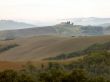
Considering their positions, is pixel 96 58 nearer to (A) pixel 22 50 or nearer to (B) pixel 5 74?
(B) pixel 5 74

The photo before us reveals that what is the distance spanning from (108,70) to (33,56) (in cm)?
3871

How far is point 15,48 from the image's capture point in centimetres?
9688

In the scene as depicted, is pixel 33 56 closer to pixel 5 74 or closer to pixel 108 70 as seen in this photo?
pixel 108 70

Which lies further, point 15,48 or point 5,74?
point 15,48

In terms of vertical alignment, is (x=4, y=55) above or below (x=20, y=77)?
below

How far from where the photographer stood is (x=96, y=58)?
5103 cm

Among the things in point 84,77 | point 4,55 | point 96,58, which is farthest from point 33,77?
point 4,55

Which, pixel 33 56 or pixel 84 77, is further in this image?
pixel 33 56

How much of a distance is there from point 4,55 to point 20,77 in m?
55.2

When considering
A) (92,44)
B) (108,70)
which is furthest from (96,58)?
(92,44)

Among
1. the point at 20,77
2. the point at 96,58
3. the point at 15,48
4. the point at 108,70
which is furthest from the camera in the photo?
the point at 15,48

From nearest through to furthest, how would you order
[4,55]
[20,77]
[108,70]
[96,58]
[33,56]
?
[20,77] < [108,70] < [96,58] < [33,56] < [4,55]

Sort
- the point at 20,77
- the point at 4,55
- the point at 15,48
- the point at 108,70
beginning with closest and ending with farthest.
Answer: the point at 20,77
the point at 108,70
the point at 4,55
the point at 15,48

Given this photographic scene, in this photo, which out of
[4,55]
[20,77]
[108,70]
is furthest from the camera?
[4,55]
